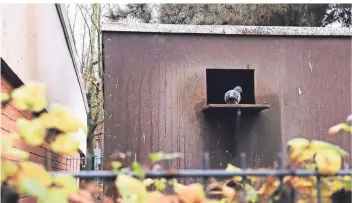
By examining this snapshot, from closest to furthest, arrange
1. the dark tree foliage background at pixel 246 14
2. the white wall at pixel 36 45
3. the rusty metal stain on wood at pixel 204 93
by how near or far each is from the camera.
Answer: the white wall at pixel 36 45 → the rusty metal stain on wood at pixel 204 93 → the dark tree foliage background at pixel 246 14

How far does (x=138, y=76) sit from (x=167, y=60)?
32 cm

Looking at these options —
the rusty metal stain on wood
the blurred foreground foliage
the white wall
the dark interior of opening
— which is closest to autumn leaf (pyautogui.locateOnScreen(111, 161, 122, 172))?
the blurred foreground foliage

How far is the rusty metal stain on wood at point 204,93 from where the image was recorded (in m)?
4.01

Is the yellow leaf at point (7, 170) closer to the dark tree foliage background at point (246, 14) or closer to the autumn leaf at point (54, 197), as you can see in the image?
the autumn leaf at point (54, 197)

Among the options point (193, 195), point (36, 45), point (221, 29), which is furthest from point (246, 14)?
point (193, 195)

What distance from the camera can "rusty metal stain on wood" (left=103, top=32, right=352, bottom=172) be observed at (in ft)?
13.1

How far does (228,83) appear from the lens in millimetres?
5191

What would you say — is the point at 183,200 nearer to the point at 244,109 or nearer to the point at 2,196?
the point at 2,196

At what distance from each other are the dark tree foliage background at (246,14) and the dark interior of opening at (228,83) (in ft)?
12.4

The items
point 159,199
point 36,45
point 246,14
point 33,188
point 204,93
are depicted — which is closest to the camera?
point 33,188

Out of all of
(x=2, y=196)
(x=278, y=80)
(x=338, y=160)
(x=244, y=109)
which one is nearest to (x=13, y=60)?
(x=2, y=196)

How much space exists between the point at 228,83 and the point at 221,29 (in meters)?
1.11

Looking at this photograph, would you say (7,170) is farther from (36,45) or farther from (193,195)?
(36,45)

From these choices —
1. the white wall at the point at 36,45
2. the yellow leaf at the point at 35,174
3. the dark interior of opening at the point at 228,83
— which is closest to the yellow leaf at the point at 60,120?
the yellow leaf at the point at 35,174
